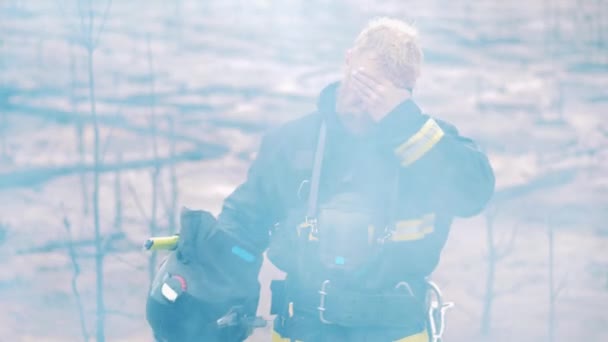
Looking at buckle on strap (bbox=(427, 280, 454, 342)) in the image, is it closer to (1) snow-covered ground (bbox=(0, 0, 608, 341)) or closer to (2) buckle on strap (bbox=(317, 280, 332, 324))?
(2) buckle on strap (bbox=(317, 280, 332, 324))

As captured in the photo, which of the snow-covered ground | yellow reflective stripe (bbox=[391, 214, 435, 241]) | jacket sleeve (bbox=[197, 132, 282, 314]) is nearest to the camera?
yellow reflective stripe (bbox=[391, 214, 435, 241])

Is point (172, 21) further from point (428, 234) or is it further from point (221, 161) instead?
point (428, 234)

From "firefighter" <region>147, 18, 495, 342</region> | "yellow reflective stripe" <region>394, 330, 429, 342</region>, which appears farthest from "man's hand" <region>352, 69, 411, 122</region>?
"yellow reflective stripe" <region>394, 330, 429, 342</region>

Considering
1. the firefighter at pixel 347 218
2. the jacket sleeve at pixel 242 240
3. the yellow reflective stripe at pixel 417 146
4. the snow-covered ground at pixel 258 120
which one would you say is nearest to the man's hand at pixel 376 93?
the firefighter at pixel 347 218

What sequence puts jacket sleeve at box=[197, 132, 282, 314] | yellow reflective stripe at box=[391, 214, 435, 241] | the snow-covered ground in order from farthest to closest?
1. the snow-covered ground
2. jacket sleeve at box=[197, 132, 282, 314]
3. yellow reflective stripe at box=[391, 214, 435, 241]

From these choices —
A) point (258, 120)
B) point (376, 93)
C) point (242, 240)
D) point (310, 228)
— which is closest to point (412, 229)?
point (310, 228)

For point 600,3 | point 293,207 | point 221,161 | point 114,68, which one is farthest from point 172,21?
point 293,207

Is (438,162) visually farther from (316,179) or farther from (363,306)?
(363,306)

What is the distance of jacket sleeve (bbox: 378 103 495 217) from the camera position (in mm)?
2893

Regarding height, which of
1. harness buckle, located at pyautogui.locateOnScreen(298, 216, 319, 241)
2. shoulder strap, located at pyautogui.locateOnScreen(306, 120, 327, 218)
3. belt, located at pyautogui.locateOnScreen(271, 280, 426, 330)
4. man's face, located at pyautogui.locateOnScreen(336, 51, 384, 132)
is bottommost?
belt, located at pyautogui.locateOnScreen(271, 280, 426, 330)

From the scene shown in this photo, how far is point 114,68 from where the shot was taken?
12203 mm

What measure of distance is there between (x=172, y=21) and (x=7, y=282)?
889 cm

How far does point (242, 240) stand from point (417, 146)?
71cm

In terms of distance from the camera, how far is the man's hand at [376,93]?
2877 mm
